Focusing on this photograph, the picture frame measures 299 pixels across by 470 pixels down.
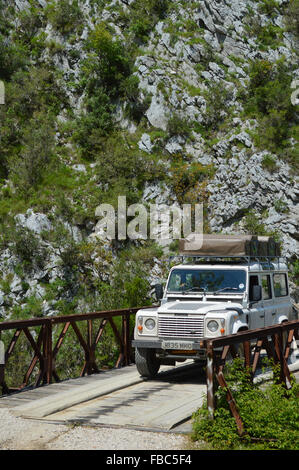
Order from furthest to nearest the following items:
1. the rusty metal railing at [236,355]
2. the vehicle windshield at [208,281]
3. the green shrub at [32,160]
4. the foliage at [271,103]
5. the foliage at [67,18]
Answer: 1. the foliage at [67,18]
2. the green shrub at [32,160]
3. the foliage at [271,103]
4. the vehicle windshield at [208,281]
5. the rusty metal railing at [236,355]

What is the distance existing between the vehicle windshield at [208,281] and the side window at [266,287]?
92cm

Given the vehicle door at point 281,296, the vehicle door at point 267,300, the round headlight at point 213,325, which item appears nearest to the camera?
the round headlight at point 213,325

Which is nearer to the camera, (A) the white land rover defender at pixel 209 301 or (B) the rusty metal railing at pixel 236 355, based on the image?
(B) the rusty metal railing at pixel 236 355

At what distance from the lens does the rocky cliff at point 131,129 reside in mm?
23844

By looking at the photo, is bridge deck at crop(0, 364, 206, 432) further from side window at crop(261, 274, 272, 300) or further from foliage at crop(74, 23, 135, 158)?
foliage at crop(74, 23, 135, 158)

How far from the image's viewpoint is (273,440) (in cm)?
545

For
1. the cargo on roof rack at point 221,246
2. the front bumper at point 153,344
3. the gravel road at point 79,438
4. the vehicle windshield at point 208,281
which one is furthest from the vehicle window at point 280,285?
the gravel road at point 79,438

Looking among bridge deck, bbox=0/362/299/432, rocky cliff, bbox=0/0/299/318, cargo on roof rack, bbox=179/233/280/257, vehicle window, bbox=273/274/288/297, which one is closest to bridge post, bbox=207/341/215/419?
bridge deck, bbox=0/362/299/432

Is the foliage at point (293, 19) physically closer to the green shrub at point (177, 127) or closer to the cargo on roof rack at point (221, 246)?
the green shrub at point (177, 127)

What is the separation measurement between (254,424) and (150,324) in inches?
143

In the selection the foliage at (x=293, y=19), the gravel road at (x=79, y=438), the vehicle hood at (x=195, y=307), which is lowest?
the gravel road at (x=79, y=438)

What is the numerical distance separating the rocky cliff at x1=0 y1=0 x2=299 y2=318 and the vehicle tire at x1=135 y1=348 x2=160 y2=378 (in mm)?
8533

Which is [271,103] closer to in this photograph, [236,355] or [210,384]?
[236,355]
